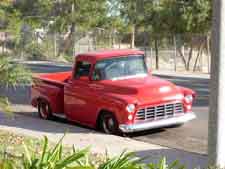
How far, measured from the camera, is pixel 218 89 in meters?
6.04

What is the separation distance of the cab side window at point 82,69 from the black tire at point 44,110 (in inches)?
57.9

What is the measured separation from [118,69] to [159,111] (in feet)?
→ 5.03

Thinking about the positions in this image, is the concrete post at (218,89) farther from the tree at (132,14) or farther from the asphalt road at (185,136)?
the tree at (132,14)

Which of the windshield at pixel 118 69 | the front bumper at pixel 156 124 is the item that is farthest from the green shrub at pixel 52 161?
the windshield at pixel 118 69

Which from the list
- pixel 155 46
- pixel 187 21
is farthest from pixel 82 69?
pixel 155 46

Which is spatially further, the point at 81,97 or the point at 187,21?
the point at 187,21

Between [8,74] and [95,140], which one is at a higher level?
[8,74]

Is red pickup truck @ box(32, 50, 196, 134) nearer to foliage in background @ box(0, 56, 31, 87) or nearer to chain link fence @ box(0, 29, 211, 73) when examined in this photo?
foliage in background @ box(0, 56, 31, 87)

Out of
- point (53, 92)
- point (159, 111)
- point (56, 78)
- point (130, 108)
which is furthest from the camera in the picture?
point (56, 78)

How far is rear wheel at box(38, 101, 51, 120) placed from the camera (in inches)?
563

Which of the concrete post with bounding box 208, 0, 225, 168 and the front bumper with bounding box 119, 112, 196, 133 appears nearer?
the concrete post with bounding box 208, 0, 225, 168

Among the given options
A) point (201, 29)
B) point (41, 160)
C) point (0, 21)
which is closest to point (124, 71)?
point (0, 21)

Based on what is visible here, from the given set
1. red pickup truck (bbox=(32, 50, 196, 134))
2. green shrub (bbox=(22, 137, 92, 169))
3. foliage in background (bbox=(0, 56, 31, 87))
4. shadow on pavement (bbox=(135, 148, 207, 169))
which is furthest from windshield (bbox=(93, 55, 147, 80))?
green shrub (bbox=(22, 137, 92, 169))

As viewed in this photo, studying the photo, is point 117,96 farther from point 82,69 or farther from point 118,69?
point 82,69
